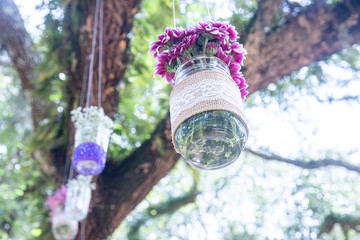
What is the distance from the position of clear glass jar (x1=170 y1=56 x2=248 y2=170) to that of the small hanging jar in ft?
2.67

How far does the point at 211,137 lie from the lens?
83 centimetres

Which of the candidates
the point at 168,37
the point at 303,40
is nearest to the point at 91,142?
the point at 168,37

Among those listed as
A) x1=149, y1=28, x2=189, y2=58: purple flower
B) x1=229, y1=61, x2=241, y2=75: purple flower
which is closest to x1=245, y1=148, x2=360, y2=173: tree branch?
x1=229, y1=61, x2=241, y2=75: purple flower

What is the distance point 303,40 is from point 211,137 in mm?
1498

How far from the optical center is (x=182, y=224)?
458 centimetres

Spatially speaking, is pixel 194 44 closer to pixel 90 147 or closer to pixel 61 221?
pixel 90 147

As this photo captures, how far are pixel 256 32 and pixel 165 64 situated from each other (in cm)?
125

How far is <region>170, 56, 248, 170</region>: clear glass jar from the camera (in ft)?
2.68

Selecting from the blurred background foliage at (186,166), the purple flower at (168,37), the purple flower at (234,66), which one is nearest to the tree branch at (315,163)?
the blurred background foliage at (186,166)

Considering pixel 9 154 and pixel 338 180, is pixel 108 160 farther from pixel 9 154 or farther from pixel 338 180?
pixel 338 180

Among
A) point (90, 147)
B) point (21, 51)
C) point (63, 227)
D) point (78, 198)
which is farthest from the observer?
point (21, 51)

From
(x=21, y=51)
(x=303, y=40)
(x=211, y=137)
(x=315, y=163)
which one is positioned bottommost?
(x=315, y=163)

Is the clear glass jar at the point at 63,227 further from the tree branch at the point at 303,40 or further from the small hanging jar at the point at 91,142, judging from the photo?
the tree branch at the point at 303,40

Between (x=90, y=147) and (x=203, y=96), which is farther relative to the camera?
(x=90, y=147)
